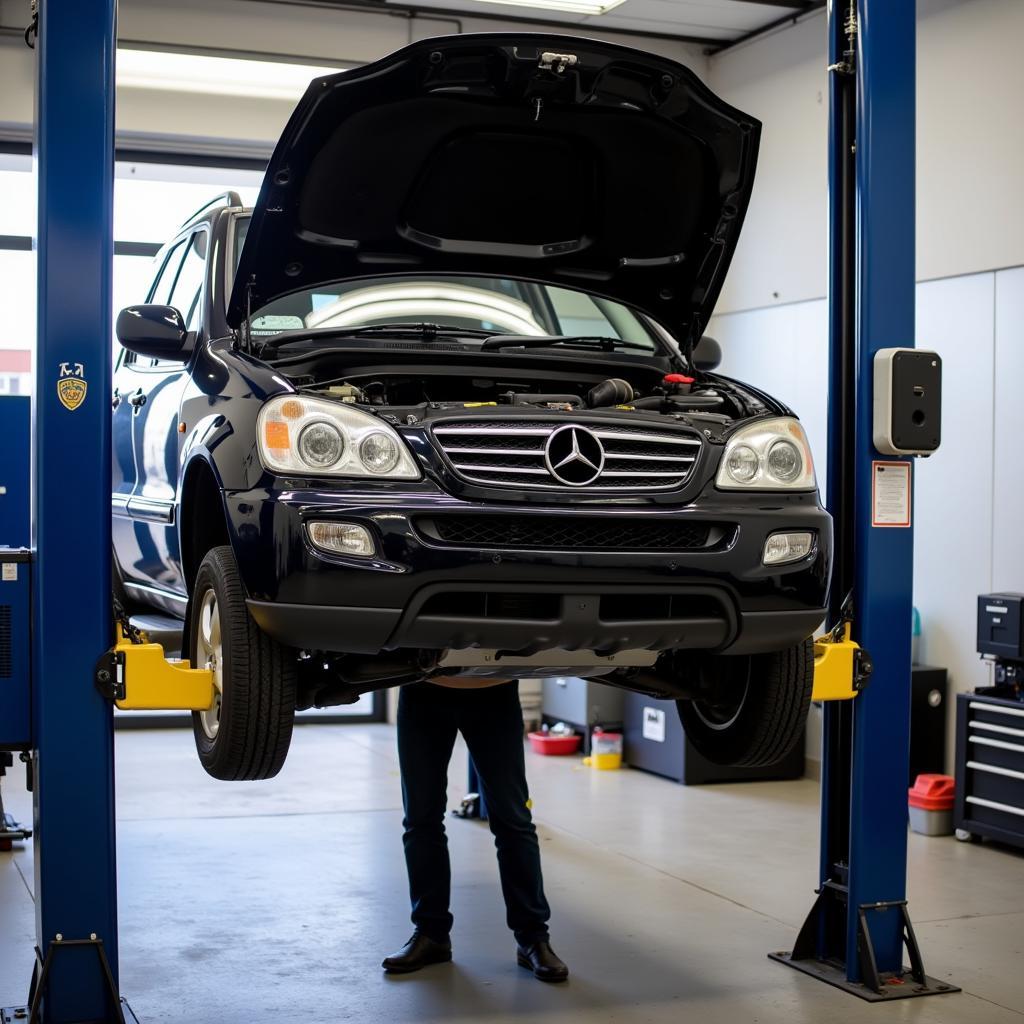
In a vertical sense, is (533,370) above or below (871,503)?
above

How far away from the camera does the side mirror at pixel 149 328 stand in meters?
3.64

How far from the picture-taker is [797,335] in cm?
792

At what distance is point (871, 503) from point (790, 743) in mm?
877

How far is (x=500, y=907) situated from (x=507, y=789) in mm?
1003

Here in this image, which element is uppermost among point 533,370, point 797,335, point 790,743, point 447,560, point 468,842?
point 797,335

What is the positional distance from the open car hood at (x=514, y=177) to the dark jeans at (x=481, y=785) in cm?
124

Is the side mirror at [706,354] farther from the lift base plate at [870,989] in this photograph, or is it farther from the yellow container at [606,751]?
the yellow container at [606,751]

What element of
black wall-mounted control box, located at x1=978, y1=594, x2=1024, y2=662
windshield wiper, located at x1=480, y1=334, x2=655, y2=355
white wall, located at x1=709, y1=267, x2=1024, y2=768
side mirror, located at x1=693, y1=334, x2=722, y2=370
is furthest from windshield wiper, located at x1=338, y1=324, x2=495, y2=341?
white wall, located at x1=709, y1=267, x2=1024, y2=768

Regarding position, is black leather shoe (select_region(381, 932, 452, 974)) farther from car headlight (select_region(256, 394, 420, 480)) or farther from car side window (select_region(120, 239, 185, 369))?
car side window (select_region(120, 239, 185, 369))

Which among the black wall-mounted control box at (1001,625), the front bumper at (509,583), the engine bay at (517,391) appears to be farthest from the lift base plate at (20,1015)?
the black wall-mounted control box at (1001,625)

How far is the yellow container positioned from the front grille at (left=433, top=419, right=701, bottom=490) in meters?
4.72

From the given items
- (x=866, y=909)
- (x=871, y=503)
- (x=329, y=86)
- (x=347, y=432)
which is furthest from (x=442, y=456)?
(x=866, y=909)

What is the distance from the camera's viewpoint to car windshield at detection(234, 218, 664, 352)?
3936 millimetres

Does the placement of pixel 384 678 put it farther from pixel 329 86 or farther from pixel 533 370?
pixel 329 86
